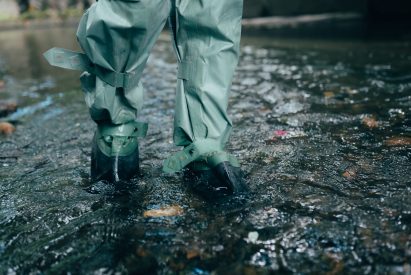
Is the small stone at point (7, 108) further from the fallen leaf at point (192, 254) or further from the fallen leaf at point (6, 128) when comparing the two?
the fallen leaf at point (192, 254)

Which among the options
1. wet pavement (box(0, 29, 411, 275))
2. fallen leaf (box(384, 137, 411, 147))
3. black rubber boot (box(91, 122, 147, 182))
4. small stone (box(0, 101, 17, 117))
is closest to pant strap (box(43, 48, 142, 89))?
black rubber boot (box(91, 122, 147, 182))

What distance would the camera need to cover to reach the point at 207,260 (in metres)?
1.11

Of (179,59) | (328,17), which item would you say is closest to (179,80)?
(179,59)

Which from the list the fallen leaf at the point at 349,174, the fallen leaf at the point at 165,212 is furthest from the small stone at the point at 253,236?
the fallen leaf at the point at 349,174

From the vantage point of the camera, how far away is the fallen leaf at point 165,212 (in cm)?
136

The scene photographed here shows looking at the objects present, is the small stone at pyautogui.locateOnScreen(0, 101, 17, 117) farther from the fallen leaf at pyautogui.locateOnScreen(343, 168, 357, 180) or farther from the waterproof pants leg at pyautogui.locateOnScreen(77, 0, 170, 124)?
the fallen leaf at pyautogui.locateOnScreen(343, 168, 357, 180)

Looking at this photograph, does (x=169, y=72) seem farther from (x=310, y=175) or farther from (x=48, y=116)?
(x=310, y=175)

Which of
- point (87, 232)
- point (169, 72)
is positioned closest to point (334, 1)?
point (169, 72)

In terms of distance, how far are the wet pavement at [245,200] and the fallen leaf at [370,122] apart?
10 millimetres

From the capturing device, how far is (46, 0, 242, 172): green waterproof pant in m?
1.42

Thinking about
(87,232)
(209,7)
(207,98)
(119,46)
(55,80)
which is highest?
(209,7)

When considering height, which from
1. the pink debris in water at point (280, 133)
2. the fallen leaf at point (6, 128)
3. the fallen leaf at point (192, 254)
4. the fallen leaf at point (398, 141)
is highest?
the fallen leaf at point (398, 141)

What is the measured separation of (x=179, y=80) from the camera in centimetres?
160

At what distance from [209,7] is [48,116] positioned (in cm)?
182
